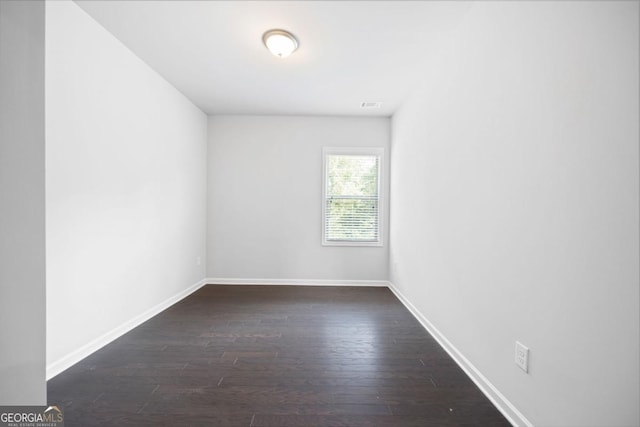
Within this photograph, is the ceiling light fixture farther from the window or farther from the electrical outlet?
the electrical outlet

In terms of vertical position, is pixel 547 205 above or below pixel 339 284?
above

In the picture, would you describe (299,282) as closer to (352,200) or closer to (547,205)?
(352,200)

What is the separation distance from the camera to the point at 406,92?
3.57 metres

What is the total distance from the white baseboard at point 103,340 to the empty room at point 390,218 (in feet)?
Answer: 0.08

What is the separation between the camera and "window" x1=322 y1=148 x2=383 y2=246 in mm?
4578

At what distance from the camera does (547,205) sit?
1367mm

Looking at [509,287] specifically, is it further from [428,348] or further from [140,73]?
[140,73]

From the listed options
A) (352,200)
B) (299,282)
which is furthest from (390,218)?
(299,282)

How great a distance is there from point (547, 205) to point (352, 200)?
329 centimetres

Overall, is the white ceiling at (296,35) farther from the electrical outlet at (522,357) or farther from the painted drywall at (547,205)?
the electrical outlet at (522,357)
